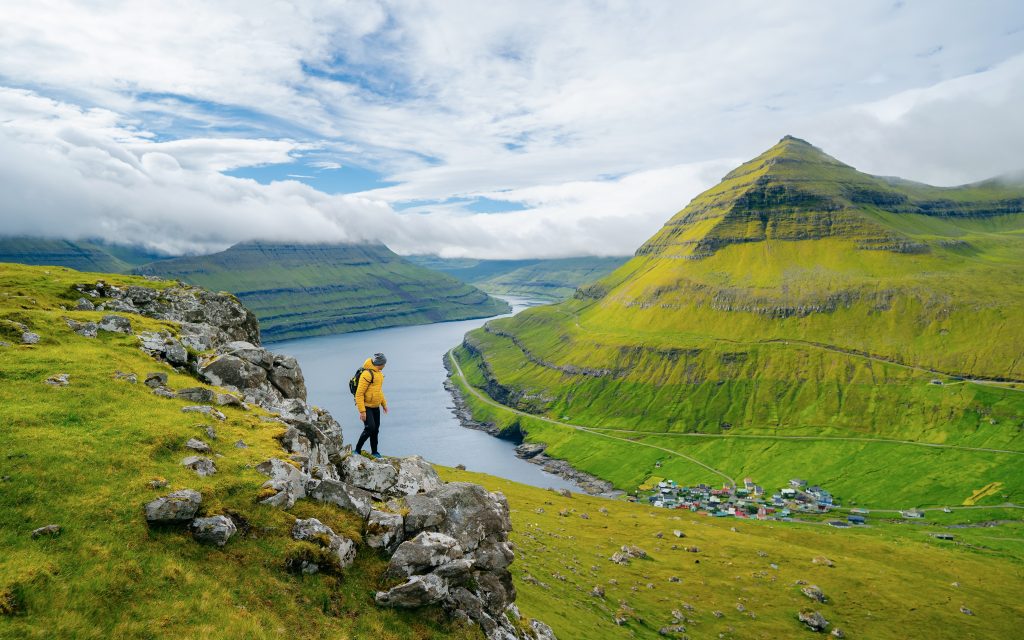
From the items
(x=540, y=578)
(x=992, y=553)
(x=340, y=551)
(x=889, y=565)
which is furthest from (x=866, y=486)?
(x=340, y=551)

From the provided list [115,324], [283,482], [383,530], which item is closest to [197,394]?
[283,482]

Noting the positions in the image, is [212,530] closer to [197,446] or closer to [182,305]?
[197,446]

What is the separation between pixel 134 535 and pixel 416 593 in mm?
11855

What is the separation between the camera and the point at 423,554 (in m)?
25.4

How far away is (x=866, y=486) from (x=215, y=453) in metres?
222

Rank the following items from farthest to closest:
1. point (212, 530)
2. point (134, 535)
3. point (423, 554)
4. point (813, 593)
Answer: point (813, 593) → point (423, 554) → point (212, 530) → point (134, 535)

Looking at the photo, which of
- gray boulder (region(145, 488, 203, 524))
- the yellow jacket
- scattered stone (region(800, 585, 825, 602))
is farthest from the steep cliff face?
scattered stone (region(800, 585, 825, 602))

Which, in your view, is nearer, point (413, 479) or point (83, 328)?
point (413, 479)

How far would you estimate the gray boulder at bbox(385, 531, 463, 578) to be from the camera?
81.4 feet

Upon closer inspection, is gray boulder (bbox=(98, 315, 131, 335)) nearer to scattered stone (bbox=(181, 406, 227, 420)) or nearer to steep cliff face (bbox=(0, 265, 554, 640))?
steep cliff face (bbox=(0, 265, 554, 640))

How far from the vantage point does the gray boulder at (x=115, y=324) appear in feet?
114

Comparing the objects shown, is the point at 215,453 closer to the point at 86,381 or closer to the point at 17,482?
the point at 17,482

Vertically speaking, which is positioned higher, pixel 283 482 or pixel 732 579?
pixel 283 482

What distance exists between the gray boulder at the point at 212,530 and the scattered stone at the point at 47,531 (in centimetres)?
414
